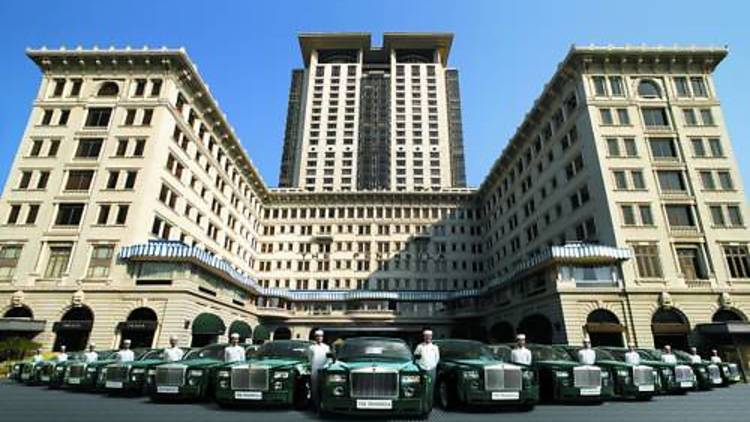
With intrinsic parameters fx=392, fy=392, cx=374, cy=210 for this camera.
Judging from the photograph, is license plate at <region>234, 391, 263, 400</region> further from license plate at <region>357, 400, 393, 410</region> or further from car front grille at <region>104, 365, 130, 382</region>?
car front grille at <region>104, 365, 130, 382</region>

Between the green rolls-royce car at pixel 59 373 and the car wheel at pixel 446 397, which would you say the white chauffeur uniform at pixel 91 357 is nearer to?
the green rolls-royce car at pixel 59 373

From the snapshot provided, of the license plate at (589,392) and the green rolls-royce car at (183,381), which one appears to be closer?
the green rolls-royce car at (183,381)

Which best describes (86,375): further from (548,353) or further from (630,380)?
(630,380)

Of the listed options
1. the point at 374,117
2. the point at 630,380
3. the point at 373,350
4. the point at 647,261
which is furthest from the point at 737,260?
the point at 374,117

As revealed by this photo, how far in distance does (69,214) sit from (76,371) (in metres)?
23.8

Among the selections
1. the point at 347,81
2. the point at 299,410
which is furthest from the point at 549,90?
the point at 347,81

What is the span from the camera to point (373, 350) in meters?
9.62

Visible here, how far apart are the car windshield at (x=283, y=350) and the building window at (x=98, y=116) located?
109ft

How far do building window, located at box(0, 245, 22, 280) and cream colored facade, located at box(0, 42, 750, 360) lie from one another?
0.44 feet

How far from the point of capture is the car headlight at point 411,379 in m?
8.15

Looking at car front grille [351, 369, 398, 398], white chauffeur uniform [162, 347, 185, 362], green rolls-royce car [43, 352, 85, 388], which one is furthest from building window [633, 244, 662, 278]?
green rolls-royce car [43, 352, 85, 388]

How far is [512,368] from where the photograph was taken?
9.33m

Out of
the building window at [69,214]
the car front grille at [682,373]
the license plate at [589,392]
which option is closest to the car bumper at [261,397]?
the license plate at [589,392]

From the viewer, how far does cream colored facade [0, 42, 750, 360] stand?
28828 mm
